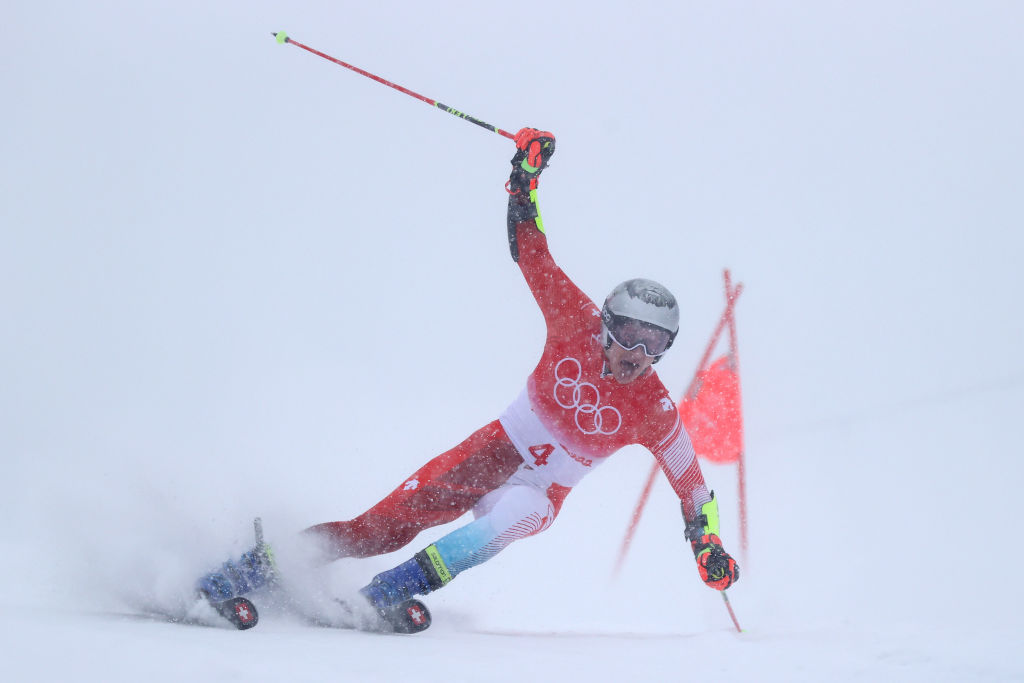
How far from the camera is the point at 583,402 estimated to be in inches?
139

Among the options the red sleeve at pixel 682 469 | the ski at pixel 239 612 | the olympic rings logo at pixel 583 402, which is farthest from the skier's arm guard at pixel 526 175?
the ski at pixel 239 612

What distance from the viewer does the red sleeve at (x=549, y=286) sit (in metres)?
3.63

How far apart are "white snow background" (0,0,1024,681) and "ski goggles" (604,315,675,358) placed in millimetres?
1071

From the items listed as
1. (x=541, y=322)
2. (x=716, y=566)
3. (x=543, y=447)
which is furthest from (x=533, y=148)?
(x=541, y=322)

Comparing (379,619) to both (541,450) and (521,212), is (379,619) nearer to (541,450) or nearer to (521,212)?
(541,450)

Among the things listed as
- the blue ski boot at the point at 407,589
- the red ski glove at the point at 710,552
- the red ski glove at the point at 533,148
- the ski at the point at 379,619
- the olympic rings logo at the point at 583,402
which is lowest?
the ski at the point at 379,619

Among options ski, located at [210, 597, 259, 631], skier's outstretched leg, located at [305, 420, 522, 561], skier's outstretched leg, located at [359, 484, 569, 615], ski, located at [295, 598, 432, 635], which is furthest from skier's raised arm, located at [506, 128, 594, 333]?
ski, located at [210, 597, 259, 631]

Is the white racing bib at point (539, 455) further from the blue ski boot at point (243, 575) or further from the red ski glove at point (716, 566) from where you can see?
the blue ski boot at point (243, 575)

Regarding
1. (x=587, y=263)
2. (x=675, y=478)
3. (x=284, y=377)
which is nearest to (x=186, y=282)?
(x=284, y=377)

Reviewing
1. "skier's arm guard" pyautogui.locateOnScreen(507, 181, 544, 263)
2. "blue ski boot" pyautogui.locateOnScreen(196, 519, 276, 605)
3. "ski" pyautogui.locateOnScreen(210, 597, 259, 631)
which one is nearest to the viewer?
"ski" pyautogui.locateOnScreen(210, 597, 259, 631)

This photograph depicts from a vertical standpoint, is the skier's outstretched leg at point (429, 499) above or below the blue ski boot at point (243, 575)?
above

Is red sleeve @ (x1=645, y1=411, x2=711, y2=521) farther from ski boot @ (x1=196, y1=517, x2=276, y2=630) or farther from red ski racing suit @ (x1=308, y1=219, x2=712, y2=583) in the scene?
ski boot @ (x1=196, y1=517, x2=276, y2=630)

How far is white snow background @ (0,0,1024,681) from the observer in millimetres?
4211

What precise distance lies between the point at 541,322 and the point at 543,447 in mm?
4510
